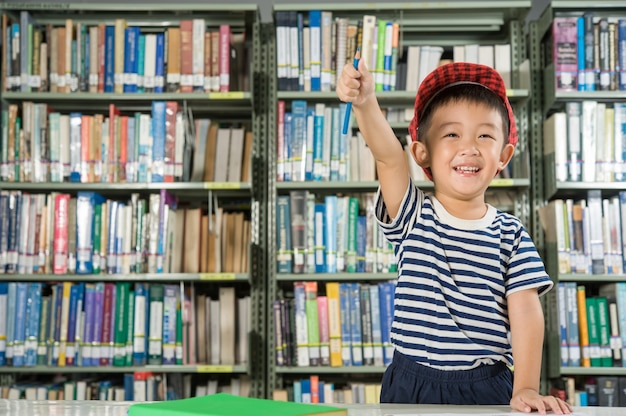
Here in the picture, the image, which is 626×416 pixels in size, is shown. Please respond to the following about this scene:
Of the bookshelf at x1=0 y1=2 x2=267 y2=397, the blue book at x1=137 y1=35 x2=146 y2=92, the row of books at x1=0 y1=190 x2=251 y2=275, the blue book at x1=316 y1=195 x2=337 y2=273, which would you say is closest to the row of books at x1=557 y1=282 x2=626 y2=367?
the blue book at x1=316 y1=195 x2=337 y2=273

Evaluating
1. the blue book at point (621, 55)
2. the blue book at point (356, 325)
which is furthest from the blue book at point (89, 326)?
the blue book at point (621, 55)

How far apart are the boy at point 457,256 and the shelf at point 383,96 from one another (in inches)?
72.8

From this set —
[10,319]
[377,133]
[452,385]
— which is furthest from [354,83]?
[10,319]

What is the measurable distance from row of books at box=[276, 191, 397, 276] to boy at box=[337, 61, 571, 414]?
6.08 ft

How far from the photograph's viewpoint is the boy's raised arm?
1.16 meters

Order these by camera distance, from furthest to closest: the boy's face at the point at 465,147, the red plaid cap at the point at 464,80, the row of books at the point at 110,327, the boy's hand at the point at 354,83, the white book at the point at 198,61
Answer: the white book at the point at 198,61 < the row of books at the point at 110,327 < the red plaid cap at the point at 464,80 < the boy's face at the point at 465,147 < the boy's hand at the point at 354,83

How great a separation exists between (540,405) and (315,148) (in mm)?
2427

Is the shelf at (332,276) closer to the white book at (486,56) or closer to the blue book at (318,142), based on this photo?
the blue book at (318,142)

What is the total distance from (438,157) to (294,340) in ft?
6.68

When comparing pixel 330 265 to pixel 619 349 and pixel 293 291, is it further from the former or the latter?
pixel 619 349

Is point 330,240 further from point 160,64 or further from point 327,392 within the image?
point 160,64

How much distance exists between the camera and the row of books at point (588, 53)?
10.7 feet

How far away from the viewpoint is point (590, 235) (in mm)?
3205

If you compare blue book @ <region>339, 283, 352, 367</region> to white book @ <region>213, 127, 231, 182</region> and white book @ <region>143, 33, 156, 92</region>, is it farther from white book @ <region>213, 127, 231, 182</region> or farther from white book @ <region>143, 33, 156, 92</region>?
white book @ <region>143, 33, 156, 92</region>
